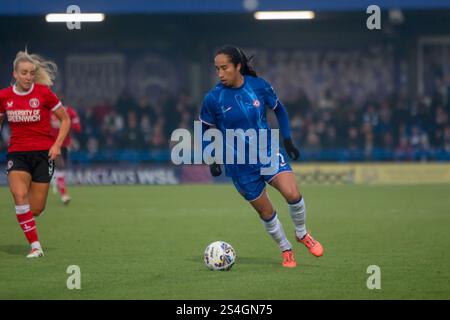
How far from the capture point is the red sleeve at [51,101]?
11062mm

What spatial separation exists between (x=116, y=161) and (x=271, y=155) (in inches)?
728

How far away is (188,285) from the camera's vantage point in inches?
348

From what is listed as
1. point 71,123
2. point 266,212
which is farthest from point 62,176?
point 266,212

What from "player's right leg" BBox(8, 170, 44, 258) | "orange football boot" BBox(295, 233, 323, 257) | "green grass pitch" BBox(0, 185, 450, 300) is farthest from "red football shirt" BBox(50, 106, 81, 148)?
"orange football boot" BBox(295, 233, 323, 257)

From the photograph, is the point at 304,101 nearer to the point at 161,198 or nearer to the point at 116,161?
the point at 116,161

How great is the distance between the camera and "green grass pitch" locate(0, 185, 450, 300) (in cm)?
860

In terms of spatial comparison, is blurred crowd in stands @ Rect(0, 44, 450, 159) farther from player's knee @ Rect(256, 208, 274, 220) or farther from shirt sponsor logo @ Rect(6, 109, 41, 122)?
player's knee @ Rect(256, 208, 274, 220)

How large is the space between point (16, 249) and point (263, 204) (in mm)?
3559

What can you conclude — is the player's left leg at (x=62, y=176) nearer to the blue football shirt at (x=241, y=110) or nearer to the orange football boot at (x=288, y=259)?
the blue football shirt at (x=241, y=110)

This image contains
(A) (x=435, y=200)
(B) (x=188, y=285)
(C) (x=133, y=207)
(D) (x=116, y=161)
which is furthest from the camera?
(D) (x=116, y=161)

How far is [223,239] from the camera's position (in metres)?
13.2

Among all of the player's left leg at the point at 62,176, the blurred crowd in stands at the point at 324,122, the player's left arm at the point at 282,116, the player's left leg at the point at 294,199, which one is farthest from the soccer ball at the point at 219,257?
the blurred crowd in stands at the point at 324,122

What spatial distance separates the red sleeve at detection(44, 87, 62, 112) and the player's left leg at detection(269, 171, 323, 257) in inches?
112
